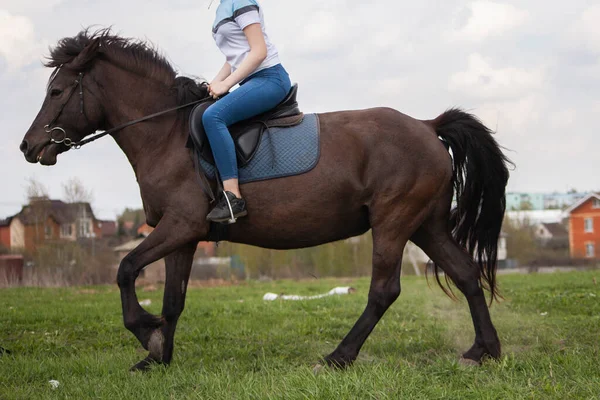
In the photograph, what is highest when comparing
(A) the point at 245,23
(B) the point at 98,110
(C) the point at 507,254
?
(A) the point at 245,23

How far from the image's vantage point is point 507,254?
61844 mm

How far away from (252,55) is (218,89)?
1.48 ft

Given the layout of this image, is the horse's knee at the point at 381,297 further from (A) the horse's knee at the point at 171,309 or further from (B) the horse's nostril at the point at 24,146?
(B) the horse's nostril at the point at 24,146

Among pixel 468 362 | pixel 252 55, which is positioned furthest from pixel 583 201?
pixel 252 55

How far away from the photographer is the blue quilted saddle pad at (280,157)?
632 centimetres

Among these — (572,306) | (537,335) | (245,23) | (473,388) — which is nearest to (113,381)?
(473,388)

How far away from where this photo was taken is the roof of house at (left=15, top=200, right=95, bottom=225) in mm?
43062

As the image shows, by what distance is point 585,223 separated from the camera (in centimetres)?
7244

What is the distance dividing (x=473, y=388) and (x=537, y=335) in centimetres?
357

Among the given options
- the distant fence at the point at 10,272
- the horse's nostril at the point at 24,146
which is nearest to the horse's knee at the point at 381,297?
the horse's nostril at the point at 24,146

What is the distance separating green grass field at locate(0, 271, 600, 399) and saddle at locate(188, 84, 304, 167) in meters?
1.94

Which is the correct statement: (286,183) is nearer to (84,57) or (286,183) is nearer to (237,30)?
(237,30)

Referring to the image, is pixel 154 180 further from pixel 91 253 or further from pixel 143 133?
pixel 91 253

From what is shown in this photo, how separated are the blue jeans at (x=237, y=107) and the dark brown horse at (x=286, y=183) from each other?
0.35 m
